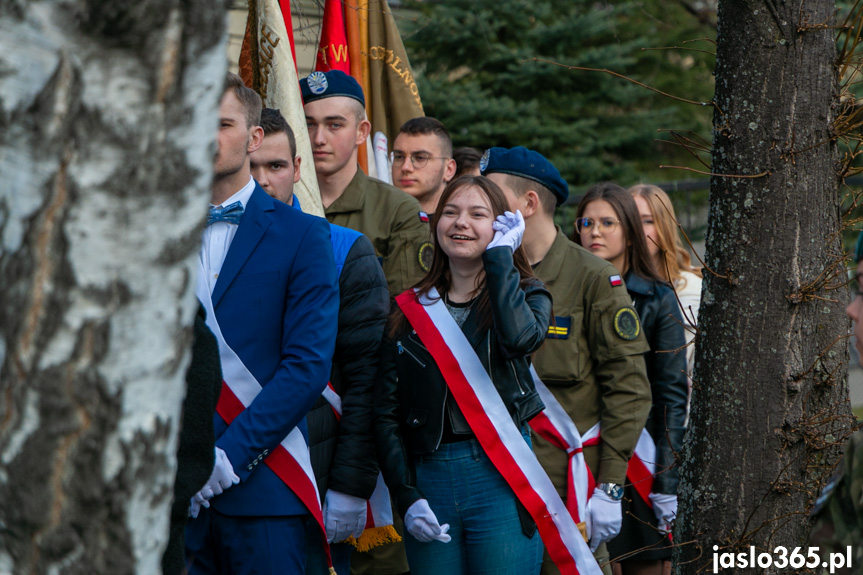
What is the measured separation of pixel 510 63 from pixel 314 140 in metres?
6.79

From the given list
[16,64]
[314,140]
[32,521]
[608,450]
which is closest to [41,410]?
[32,521]

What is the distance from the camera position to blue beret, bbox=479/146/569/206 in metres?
4.27

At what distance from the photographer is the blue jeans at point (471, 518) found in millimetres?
3164

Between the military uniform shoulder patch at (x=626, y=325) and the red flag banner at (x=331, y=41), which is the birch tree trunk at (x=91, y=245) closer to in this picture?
the military uniform shoulder patch at (x=626, y=325)

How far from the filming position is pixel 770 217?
3061 mm

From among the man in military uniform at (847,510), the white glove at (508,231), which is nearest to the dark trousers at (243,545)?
→ the white glove at (508,231)

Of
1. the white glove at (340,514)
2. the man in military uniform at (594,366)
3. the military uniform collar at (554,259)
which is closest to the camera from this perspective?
the white glove at (340,514)

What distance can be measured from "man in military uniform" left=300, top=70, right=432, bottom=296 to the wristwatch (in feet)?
4.19

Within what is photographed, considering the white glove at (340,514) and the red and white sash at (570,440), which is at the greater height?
the red and white sash at (570,440)

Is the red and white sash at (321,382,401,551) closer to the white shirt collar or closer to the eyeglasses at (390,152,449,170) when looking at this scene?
the white shirt collar

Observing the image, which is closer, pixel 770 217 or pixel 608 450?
pixel 770 217

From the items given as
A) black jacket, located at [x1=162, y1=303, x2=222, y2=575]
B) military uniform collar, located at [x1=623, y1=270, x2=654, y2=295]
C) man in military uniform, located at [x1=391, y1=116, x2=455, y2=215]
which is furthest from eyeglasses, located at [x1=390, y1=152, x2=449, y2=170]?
black jacket, located at [x1=162, y1=303, x2=222, y2=575]

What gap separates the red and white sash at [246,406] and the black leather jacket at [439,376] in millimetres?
356

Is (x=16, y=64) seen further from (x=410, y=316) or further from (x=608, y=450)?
(x=608, y=450)
